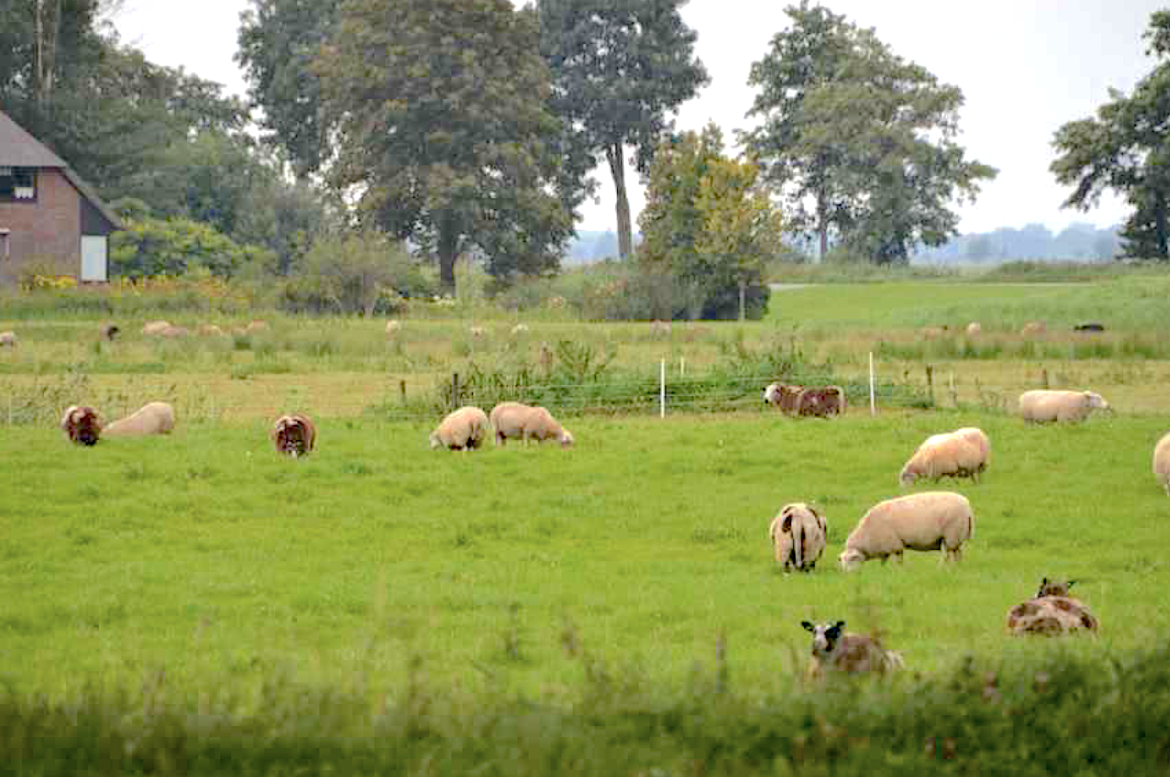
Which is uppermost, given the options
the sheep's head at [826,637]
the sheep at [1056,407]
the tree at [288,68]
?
the tree at [288,68]

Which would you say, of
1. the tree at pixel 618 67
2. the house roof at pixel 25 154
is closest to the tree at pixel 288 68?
the tree at pixel 618 67

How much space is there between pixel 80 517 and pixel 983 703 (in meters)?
14.1

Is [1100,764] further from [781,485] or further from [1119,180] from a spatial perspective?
[1119,180]

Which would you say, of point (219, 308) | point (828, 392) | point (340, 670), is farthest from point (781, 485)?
point (219, 308)

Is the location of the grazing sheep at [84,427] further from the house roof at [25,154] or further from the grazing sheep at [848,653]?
the house roof at [25,154]

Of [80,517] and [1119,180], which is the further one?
[1119,180]

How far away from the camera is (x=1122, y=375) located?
1657 inches

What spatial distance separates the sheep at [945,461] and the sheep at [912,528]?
17.8 ft

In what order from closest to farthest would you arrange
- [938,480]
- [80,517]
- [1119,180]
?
[80,517] < [938,480] < [1119,180]

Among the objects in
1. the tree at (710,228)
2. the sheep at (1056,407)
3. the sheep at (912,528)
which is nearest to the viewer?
the sheep at (912,528)

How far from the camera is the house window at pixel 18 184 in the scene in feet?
263

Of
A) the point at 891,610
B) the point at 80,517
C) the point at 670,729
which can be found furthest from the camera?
the point at 80,517

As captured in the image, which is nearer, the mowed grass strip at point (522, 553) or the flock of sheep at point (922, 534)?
the flock of sheep at point (922, 534)

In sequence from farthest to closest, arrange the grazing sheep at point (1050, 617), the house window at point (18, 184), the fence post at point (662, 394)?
1. the house window at point (18, 184)
2. the fence post at point (662, 394)
3. the grazing sheep at point (1050, 617)
